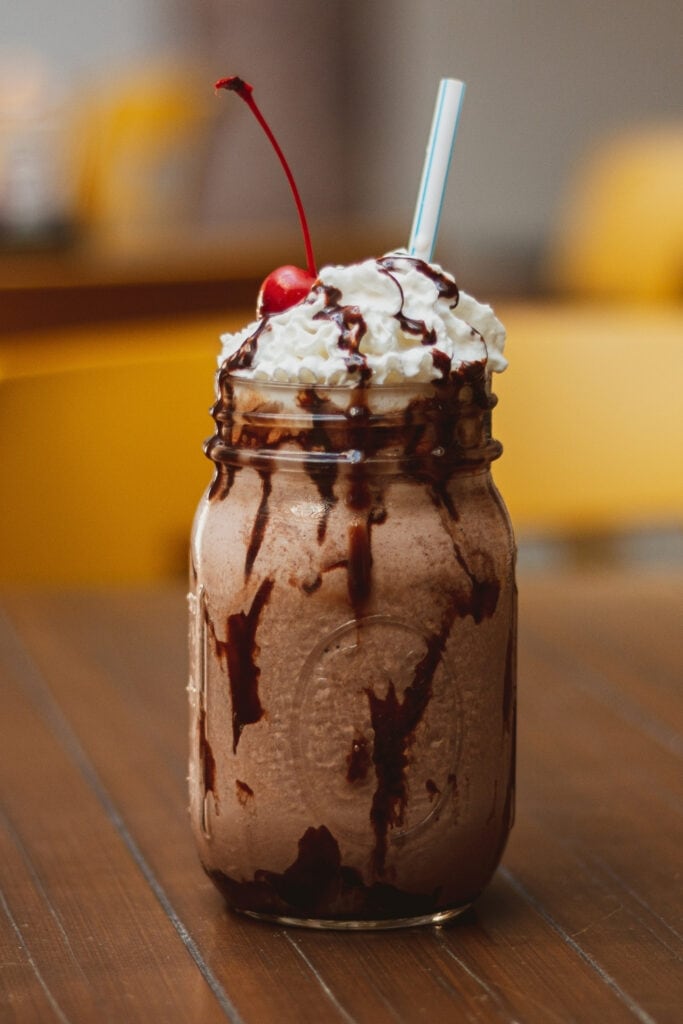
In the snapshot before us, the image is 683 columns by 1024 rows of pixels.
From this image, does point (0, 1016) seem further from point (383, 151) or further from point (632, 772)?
point (383, 151)

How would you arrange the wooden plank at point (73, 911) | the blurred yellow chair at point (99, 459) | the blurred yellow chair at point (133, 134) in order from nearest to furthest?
the wooden plank at point (73, 911) → the blurred yellow chair at point (99, 459) → the blurred yellow chair at point (133, 134)

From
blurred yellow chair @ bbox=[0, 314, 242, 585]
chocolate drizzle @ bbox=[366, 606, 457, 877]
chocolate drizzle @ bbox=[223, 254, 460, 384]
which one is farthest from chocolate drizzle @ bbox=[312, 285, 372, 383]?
blurred yellow chair @ bbox=[0, 314, 242, 585]

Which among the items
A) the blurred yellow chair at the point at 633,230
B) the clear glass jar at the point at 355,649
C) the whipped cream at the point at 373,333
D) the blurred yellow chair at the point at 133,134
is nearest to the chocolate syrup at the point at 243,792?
the clear glass jar at the point at 355,649

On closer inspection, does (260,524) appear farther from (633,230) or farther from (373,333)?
(633,230)

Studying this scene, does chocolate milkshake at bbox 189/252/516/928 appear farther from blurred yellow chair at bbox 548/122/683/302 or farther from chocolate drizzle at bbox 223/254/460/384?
blurred yellow chair at bbox 548/122/683/302

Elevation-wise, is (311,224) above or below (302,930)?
below

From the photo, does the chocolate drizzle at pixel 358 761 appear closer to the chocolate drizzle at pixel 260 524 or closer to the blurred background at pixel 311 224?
the chocolate drizzle at pixel 260 524

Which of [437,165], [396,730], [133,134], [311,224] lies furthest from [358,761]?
[133,134]
